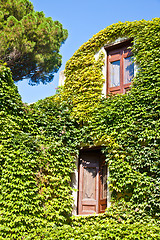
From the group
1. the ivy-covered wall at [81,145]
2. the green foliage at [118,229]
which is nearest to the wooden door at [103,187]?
the ivy-covered wall at [81,145]

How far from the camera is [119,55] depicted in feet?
30.6

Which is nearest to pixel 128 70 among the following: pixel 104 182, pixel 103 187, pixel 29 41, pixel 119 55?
pixel 119 55

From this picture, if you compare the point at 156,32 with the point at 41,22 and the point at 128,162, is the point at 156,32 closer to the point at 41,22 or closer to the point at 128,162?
the point at 128,162

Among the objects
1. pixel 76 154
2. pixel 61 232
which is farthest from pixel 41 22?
pixel 61 232

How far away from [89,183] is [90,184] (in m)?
0.04

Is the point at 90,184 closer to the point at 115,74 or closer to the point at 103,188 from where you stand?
the point at 103,188

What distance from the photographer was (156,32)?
27.3 feet

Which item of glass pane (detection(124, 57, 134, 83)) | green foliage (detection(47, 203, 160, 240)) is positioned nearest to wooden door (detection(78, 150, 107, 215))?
green foliage (detection(47, 203, 160, 240))

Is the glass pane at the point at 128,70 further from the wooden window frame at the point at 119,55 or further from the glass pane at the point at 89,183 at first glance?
the glass pane at the point at 89,183

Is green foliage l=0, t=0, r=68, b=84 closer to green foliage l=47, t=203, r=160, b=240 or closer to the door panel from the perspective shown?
the door panel

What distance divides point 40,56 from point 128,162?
10.7 meters

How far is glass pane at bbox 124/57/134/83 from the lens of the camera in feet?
28.7

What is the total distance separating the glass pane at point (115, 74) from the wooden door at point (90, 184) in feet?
7.08

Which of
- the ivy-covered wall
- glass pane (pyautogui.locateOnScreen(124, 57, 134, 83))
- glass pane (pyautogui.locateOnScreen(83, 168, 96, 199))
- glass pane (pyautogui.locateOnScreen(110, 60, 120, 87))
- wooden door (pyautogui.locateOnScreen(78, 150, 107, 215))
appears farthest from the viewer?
Result: glass pane (pyautogui.locateOnScreen(110, 60, 120, 87))
